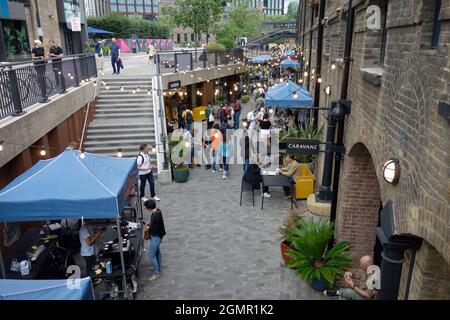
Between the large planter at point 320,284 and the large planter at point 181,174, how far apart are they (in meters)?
6.80

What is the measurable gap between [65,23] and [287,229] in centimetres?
2537

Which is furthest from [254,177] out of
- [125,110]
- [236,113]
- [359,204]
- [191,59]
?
[191,59]

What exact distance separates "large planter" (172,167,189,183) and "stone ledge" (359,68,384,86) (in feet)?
26.0

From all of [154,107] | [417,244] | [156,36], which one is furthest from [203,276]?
[156,36]

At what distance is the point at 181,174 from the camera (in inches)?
502

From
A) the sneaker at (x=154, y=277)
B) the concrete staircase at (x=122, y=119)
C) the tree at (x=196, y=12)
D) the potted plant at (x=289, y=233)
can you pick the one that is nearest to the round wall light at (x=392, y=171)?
the potted plant at (x=289, y=233)

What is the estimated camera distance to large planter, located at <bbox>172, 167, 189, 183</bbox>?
12727 mm

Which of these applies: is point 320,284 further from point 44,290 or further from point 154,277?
point 44,290

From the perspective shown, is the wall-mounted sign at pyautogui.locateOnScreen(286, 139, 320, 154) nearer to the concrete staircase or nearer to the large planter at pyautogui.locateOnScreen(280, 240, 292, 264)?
the large planter at pyautogui.locateOnScreen(280, 240, 292, 264)

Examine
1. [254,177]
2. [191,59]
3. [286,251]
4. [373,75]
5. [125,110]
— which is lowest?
[286,251]

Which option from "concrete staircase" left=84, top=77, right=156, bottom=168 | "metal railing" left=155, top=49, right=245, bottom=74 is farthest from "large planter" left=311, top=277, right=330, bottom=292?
"metal railing" left=155, top=49, right=245, bottom=74

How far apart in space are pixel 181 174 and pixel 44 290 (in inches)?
340

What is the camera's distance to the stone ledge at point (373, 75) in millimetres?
4969
